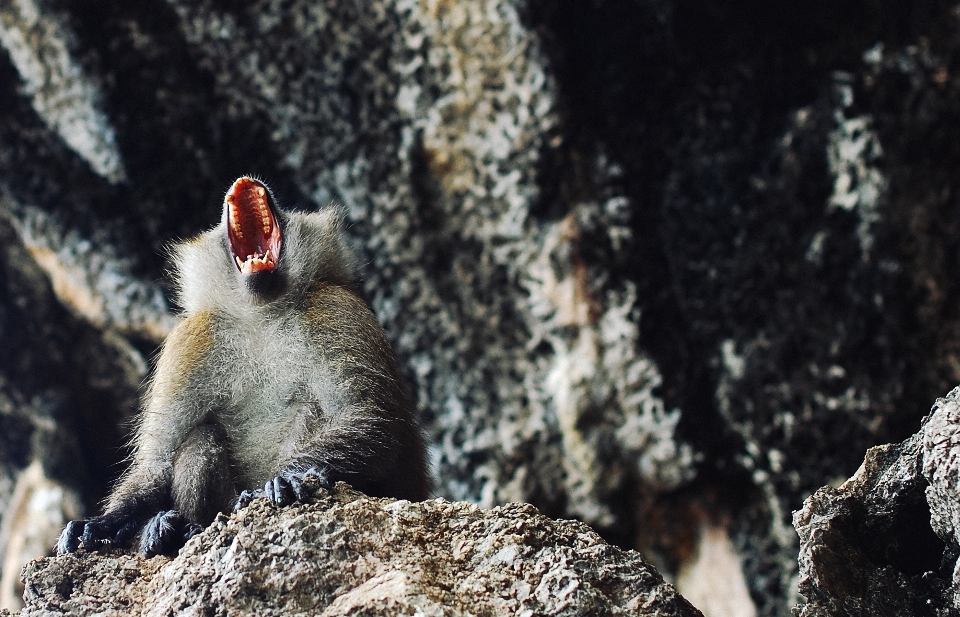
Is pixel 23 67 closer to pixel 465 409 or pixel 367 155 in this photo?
pixel 367 155

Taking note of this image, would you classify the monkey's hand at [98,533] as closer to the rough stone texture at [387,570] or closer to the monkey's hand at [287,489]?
the rough stone texture at [387,570]

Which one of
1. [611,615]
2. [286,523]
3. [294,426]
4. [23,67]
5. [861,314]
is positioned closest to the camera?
[611,615]

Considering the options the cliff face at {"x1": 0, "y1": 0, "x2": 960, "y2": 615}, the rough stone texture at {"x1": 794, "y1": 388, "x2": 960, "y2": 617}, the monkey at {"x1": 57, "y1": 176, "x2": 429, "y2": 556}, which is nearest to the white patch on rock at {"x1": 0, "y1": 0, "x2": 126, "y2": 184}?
the cliff face at {"x1": 0, "y1": 0, "x2": 960, "y2": 615}

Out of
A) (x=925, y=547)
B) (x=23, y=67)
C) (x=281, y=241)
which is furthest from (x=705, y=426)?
(x=23, y=67)

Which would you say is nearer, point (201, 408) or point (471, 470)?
point (201, 408)

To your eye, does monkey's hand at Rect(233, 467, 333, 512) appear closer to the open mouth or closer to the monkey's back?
the monkey's back
